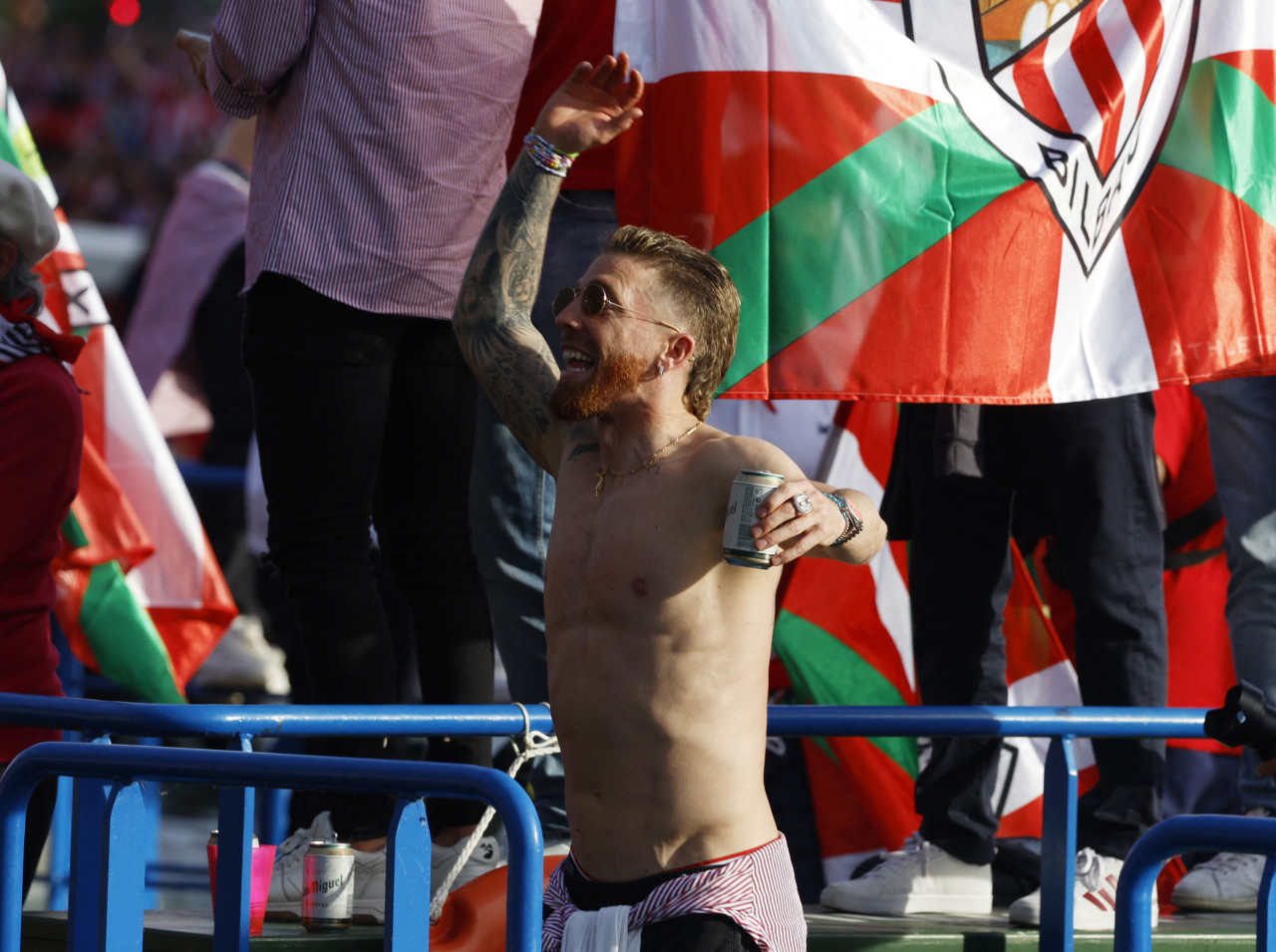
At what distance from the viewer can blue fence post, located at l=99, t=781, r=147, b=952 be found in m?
2.43

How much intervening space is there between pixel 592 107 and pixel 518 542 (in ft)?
3.48

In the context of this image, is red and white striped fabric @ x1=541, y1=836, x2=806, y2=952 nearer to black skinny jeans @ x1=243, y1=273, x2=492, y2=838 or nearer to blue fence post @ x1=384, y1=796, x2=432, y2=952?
blue fence post @ x1=384, y1=796, x2=432, y2=952

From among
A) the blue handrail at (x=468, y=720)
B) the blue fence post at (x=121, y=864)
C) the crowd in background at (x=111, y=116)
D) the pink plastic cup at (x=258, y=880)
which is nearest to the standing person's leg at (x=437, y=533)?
the blue handrail at (x=468, y=720)

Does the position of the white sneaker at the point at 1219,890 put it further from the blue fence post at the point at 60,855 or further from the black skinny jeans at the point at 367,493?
the blue fence post at the point at 60,855

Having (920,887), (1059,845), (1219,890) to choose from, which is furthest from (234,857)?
(1219,890)

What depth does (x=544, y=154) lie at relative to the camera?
3.51 metres

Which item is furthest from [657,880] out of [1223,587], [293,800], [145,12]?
[145,12]

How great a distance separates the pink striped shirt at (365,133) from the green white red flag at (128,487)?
173 centimetres

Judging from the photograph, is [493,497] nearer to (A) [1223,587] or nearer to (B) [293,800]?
(B) [293,800]

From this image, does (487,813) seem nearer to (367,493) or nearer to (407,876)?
(367,493)

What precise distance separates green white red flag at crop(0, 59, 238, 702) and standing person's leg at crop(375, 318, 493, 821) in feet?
5.55

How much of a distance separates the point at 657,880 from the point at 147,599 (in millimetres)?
3069

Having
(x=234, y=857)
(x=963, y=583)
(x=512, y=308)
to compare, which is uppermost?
(x=512, y=308)

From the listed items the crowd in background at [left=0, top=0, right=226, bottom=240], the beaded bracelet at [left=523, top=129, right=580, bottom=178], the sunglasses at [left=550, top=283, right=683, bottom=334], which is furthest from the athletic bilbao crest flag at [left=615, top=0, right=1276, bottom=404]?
the crowd in background at [left=0, top=0, right=226, bottom=240]
